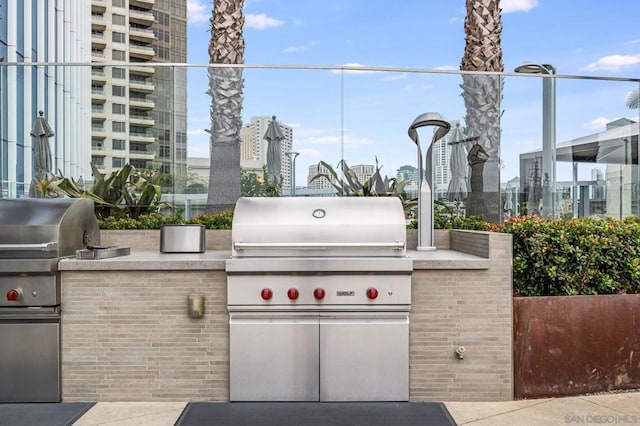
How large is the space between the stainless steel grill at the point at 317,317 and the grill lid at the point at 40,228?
1.22 m

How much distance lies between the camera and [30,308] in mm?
3346

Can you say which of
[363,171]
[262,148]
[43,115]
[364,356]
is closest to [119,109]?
[43,115]

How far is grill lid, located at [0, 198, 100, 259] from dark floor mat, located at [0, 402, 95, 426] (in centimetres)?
101

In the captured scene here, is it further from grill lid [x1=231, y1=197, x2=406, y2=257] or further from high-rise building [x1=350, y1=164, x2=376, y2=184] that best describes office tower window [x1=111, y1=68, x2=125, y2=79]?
grill lid [x1=231, y1=197, x2=406, y2=257]

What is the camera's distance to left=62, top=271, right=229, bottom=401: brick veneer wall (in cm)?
344

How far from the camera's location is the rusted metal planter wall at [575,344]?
3.47 meters

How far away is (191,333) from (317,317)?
90 centimetres

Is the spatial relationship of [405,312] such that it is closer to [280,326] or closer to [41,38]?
[280,326]

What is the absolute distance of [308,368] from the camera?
338 cm

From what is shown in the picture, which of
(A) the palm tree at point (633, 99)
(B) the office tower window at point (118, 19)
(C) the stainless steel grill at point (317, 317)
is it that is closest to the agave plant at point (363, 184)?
(C) the stainless steel grill at point (317, 317)

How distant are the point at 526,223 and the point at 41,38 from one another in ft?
49.5

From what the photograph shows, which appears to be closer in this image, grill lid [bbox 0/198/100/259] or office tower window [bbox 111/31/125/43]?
grill lid [bbox 0/198/100/259]

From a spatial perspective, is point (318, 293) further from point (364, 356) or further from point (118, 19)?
point (118, 19)

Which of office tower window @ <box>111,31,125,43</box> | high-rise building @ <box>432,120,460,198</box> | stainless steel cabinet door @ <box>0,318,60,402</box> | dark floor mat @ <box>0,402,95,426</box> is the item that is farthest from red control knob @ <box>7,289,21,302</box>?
office tower window @ <box>111,31,125,43</box>
